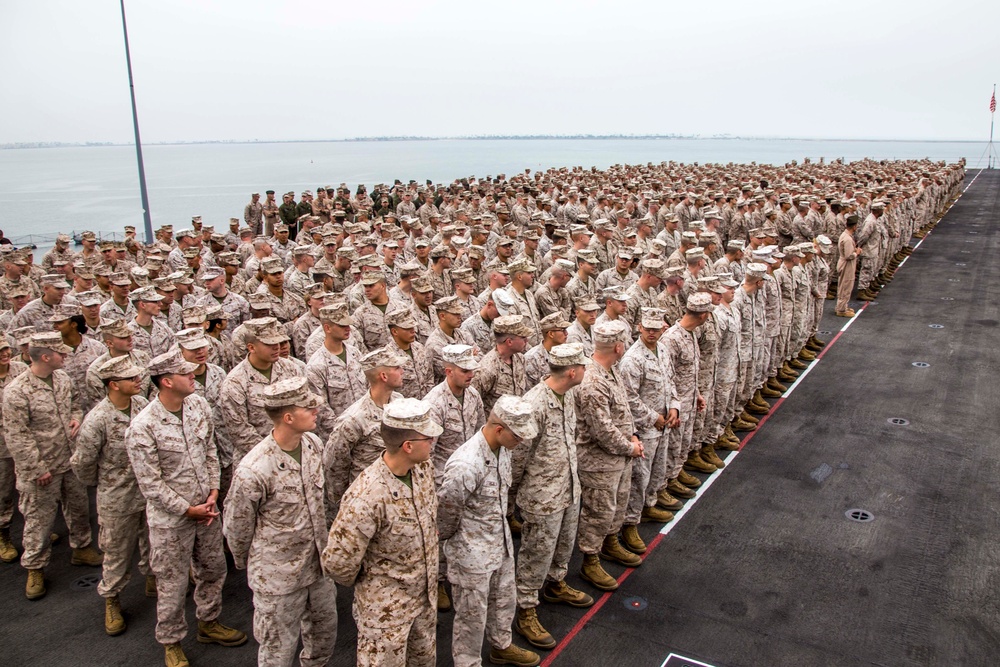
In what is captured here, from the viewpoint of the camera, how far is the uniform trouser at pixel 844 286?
44.3 feet

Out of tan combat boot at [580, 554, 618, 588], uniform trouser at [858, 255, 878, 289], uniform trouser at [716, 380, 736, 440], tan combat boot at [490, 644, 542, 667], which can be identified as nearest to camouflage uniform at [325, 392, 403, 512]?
tan combat boot at [490, 644, 542, 667]

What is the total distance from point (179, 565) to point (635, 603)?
337cm

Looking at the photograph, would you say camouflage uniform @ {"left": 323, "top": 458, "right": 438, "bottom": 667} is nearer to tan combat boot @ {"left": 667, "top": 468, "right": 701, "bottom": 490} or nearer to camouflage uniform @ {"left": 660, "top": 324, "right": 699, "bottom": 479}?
camouflage uniform @ {"left": 660, "top": 324, "right": 699, "bottom": 479}

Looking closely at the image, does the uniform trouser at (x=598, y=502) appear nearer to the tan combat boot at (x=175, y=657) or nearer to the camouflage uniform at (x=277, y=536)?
the camouflage uniform at (x=277, y=536)

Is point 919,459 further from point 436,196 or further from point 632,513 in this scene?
point 436,196

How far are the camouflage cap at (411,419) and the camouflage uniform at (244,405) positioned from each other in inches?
88.9

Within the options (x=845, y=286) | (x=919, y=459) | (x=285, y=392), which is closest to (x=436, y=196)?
(x=845, y=286)

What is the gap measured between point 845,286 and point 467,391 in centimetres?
1123

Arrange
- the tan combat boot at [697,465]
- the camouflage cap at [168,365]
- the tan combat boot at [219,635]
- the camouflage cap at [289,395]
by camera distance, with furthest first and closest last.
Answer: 1. the tan combat boot at [697,465]
2. the tan combat boot at [219,635]
3. the camouflage cap at [168,365]
4. the camouflage cap at [289,395]

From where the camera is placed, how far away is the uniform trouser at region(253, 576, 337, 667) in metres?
4.04

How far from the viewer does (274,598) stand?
4016 mm

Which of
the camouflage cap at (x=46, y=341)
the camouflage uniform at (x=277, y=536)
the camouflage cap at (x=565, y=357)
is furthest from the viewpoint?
the camouflage cap at (x=46, y=341)

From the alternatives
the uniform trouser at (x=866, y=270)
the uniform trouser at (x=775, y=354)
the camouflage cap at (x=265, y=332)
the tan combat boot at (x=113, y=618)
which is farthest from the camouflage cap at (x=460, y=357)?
the uniform trouser at (x=866, y=270)

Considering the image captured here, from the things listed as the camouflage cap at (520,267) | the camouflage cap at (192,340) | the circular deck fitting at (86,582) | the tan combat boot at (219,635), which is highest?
the camouflage cap at (520,267)
